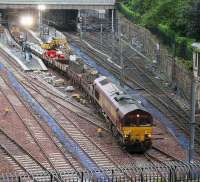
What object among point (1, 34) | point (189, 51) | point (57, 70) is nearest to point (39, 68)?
point (57, 70)

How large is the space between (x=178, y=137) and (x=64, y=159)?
893 centimetres

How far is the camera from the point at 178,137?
38.9m

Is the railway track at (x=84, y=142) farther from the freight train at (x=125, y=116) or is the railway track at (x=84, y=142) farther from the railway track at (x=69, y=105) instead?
the freight train at (x=125, y=116)

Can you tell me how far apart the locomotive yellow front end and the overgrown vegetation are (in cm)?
1957

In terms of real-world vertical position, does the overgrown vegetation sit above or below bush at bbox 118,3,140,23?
above

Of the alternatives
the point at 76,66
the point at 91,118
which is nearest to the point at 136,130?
the point at 91,118

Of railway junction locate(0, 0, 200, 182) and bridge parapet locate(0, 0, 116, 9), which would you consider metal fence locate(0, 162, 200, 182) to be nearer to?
railway junction locate(0, 0, 200, 182)

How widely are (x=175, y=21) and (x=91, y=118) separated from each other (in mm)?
23945

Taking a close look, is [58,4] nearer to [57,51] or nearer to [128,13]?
[128,13]

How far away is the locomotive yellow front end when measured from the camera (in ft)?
113

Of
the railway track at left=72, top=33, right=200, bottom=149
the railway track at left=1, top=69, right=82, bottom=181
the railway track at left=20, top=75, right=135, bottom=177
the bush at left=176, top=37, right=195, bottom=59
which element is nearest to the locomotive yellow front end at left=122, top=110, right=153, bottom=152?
the railway track at left=20, top=75, right=135, bottom=177

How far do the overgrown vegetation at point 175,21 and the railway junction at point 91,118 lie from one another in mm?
2737

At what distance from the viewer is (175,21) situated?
62781 millimetres

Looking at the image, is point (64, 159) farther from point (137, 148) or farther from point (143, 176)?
point (143, 176)
